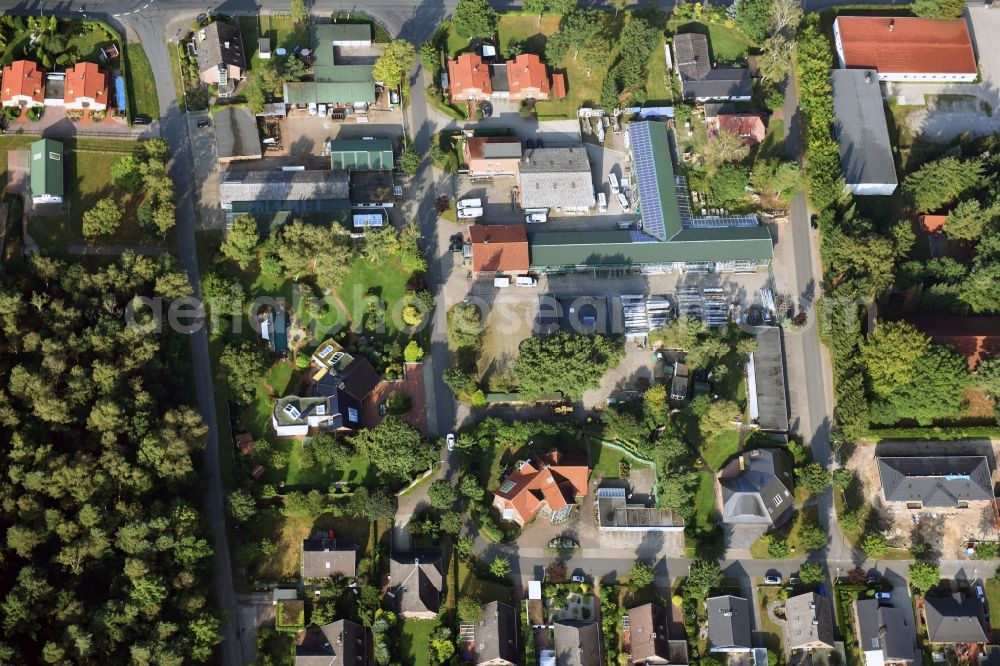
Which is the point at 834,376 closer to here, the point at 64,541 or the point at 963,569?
the point at 963,569

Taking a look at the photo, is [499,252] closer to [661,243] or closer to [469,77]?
[661,243]

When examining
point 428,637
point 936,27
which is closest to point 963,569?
point 428,637

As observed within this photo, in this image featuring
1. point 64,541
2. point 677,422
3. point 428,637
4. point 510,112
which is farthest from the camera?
point 510,112

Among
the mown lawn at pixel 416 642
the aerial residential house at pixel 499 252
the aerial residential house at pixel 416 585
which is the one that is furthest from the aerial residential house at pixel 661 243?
the mown lawn at pixel 416 642

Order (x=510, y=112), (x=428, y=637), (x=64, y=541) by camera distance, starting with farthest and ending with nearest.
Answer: (x=510, y=112) < (x=428, y=637) < (x=64, y=541)

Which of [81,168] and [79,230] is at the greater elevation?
[81,168]

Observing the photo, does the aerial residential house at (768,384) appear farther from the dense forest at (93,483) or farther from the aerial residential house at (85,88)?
the aerial residential house at (85,88)

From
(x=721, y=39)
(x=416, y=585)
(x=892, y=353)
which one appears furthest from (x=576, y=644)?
(x=721, y=39)

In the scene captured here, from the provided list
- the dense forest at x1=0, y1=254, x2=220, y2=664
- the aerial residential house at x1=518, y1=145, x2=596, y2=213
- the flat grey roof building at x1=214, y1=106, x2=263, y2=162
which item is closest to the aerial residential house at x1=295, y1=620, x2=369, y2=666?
the dense forest at x1=0, y1=254, x2=220, y2=664
